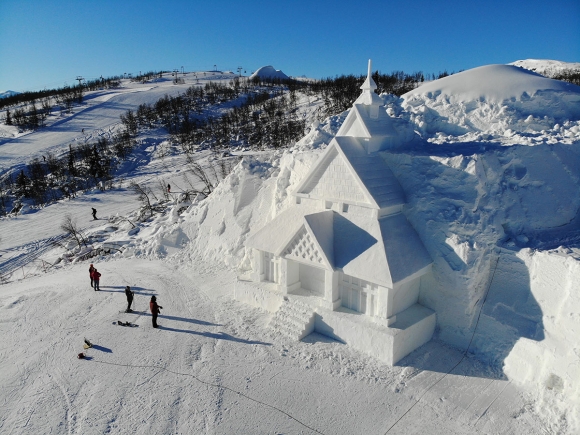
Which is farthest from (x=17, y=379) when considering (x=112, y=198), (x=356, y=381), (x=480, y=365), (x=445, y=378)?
(x=112, y=198)

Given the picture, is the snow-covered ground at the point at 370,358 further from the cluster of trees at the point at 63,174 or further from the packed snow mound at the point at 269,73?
the packed snow mound at the point at 269,73

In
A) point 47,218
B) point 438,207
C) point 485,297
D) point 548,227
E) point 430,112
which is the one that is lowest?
point 47,218

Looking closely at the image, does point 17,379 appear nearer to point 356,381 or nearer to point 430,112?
point 356,381

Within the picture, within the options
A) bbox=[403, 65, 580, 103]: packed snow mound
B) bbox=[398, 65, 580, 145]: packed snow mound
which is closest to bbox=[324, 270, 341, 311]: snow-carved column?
bbox=[398, 65, 580, 145]: packed snow mound

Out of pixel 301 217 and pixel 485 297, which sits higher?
pixel 301 217

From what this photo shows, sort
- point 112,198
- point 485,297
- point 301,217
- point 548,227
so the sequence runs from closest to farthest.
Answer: point 485,297, point 548,227, point 301,217, point 112,198

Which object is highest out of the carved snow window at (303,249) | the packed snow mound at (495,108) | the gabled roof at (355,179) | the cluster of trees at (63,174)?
the packed snow mound at (495,108)

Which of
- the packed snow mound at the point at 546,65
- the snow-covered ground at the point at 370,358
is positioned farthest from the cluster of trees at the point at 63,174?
the packed snow mound at the point at 546,65
